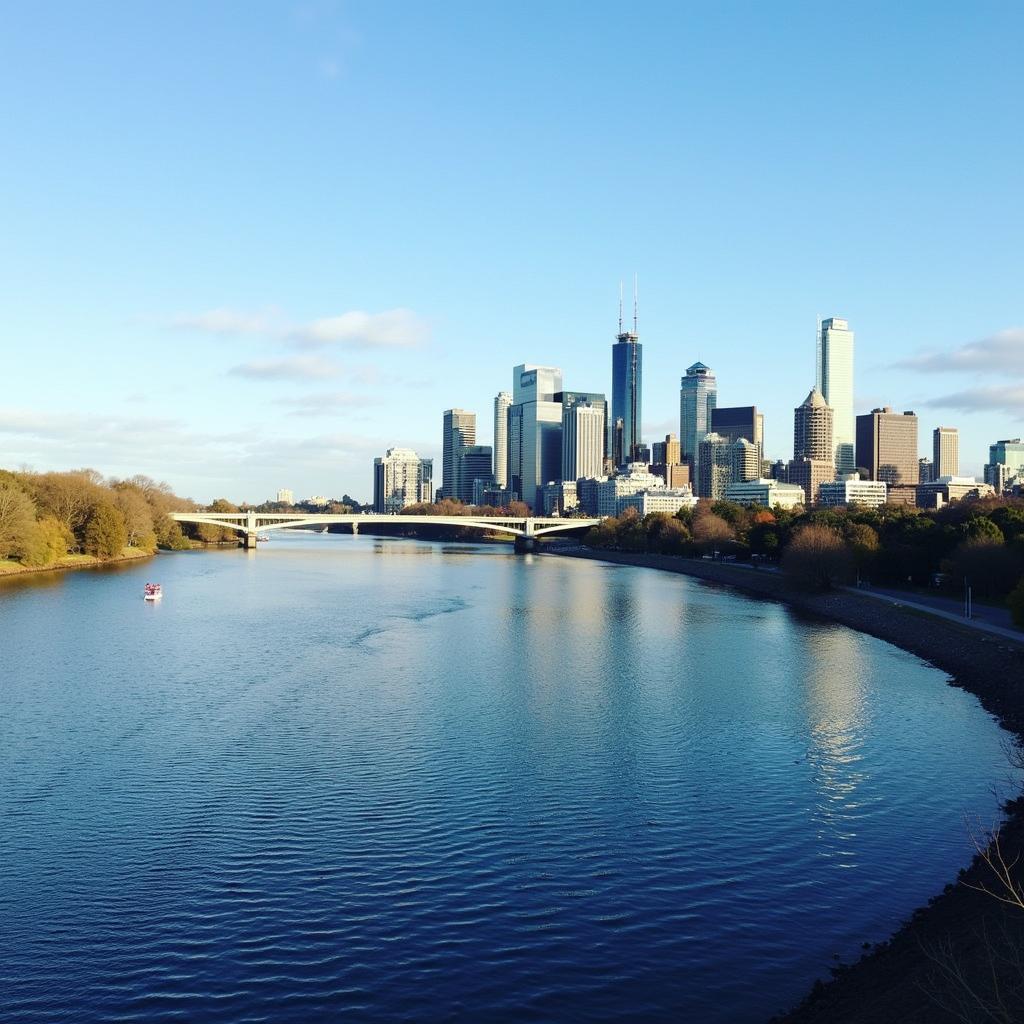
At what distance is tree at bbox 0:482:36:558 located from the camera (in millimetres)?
82312

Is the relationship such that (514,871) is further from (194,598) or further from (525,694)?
(194,598)

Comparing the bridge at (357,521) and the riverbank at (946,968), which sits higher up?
the bridge at (357,521)

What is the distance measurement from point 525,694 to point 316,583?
52427 mm

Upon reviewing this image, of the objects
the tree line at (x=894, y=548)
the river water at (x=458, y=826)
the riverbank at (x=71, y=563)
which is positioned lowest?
the river water at (x=458, y=826)

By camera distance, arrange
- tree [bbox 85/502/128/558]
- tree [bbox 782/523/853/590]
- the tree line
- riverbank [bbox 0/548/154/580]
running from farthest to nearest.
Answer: tree [bbox 85/502/128/558] < riverbank [bbox 0/548/154/580] < tree [bbox 782/523/853/590] < the tree line

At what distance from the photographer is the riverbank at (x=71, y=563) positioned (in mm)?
82269

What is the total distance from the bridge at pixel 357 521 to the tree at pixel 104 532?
25.7 m

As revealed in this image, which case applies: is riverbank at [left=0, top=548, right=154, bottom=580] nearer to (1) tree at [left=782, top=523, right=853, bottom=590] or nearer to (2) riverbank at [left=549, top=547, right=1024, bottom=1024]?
(1) tree at [left=782, top=523, right=853, bottom=590]

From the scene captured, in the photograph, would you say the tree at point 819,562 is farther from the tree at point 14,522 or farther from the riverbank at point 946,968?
the tree at point 14,522

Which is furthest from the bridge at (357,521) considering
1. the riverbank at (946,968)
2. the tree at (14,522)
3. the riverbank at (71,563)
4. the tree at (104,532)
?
the riverbank at (946,968)

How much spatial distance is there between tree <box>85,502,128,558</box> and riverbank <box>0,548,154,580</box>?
93cm

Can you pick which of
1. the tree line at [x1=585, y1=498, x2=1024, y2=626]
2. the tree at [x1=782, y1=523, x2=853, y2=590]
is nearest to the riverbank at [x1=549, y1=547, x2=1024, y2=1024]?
the tree line at [x1=585, y1=498, x2=1024, y2=626]

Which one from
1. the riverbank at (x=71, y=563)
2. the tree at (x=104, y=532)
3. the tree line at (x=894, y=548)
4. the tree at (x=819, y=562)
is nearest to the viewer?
the tree line at (x=894, y=548)

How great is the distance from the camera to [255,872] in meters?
18.2
